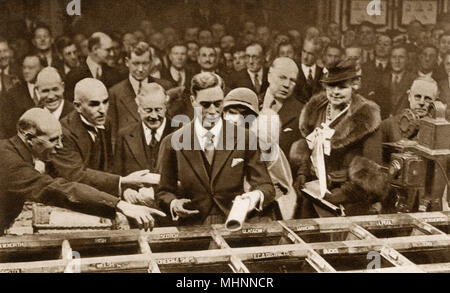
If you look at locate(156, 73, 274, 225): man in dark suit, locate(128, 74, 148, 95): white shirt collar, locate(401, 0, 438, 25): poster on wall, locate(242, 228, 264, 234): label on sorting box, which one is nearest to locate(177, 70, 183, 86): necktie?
locate(156, 73, 274, 225): man in dark suit

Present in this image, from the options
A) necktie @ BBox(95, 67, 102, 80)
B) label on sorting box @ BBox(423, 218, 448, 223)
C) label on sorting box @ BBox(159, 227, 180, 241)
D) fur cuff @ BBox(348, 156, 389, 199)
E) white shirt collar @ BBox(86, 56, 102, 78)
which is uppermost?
white shirt collar @ BBox(86, 56, 102, 78)

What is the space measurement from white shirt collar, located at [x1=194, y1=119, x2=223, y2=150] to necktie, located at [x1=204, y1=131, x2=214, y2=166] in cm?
2

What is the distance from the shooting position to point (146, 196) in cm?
522

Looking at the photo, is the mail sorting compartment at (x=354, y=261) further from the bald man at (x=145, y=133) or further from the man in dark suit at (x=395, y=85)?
the bald man at (x=145, y=133)

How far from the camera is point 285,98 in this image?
532 cm

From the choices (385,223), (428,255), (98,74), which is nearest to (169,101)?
(98,74)

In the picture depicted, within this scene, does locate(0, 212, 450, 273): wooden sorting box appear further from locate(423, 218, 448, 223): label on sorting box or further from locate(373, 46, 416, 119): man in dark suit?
locate(373, 46, 416, 119): man in dark suit

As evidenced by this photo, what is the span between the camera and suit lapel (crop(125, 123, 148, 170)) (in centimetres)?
517

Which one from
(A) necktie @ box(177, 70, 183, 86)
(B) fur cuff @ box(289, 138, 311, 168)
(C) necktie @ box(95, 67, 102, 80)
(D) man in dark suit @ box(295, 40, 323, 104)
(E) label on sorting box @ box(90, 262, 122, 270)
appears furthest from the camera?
(B) fur cuff @ box(289, 138, 311, 168)

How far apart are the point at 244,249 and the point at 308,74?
162cm

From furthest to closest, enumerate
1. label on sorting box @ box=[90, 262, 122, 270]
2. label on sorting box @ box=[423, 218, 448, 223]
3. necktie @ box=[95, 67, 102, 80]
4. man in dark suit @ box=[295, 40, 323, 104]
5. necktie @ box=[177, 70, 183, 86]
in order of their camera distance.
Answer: label on sorting box @ box=[423, 218, 448, 223] < man in dark suit @ box=[295, 40, 323, 104] < necktie @ box=[177, 70, 183, 86] < necktie @ box=[95, 67, 102, 80] < label on sorting box @ box=[90, 262, 122, 270]

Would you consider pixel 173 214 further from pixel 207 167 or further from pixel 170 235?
pixel 207 167

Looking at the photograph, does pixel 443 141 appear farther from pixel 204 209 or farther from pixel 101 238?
pixel 101 238

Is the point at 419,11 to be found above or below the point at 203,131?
A: above
